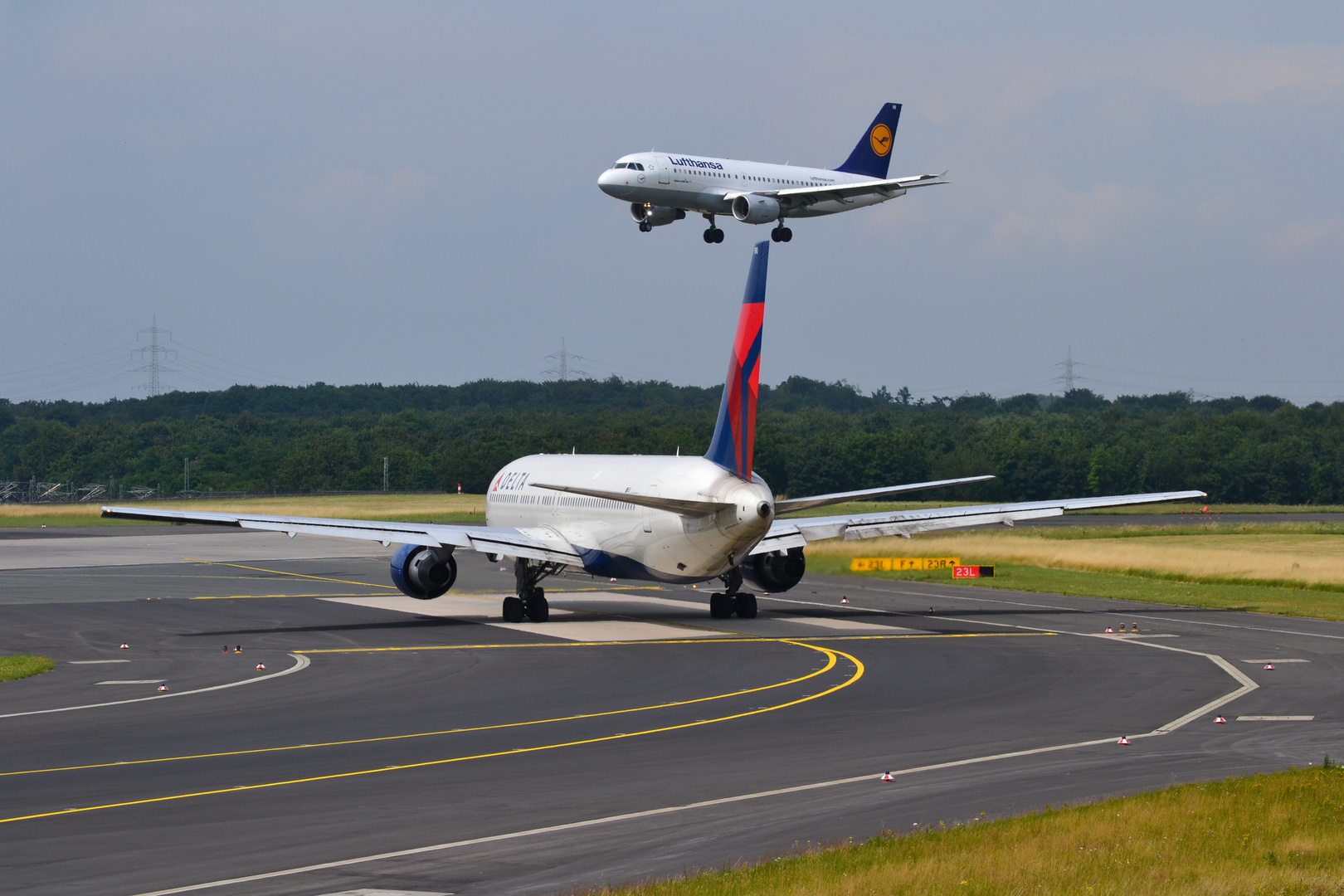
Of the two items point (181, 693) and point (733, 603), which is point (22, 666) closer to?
point (181, 693)

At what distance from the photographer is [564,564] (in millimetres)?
46344

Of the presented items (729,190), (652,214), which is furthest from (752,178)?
(652,214)

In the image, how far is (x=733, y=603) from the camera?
154 ft

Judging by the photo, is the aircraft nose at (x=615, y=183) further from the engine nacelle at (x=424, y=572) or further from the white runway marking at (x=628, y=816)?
the white runway marking at (x=628, y=816)

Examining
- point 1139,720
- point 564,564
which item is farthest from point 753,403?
point 1139,720

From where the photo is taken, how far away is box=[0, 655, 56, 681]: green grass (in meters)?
33.3

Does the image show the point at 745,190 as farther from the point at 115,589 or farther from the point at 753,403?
the point at 115,589

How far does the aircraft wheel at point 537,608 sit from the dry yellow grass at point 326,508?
5737 centimetres

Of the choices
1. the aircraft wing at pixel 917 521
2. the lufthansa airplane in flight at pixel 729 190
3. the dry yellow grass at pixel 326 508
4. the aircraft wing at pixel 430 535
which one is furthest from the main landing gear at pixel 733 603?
the dry yellow grass at pixel 326 508

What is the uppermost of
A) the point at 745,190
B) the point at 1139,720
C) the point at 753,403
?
the point at 745,190

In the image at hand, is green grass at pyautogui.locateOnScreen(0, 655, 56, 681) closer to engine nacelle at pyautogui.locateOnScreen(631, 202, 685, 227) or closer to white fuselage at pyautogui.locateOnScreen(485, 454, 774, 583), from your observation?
white fuselage at pyautogui.locateOnScreen(485, 454, 774, 583)

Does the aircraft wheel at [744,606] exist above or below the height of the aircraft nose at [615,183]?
below

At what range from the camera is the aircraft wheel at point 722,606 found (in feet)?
154

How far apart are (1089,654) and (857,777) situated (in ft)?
57.2
